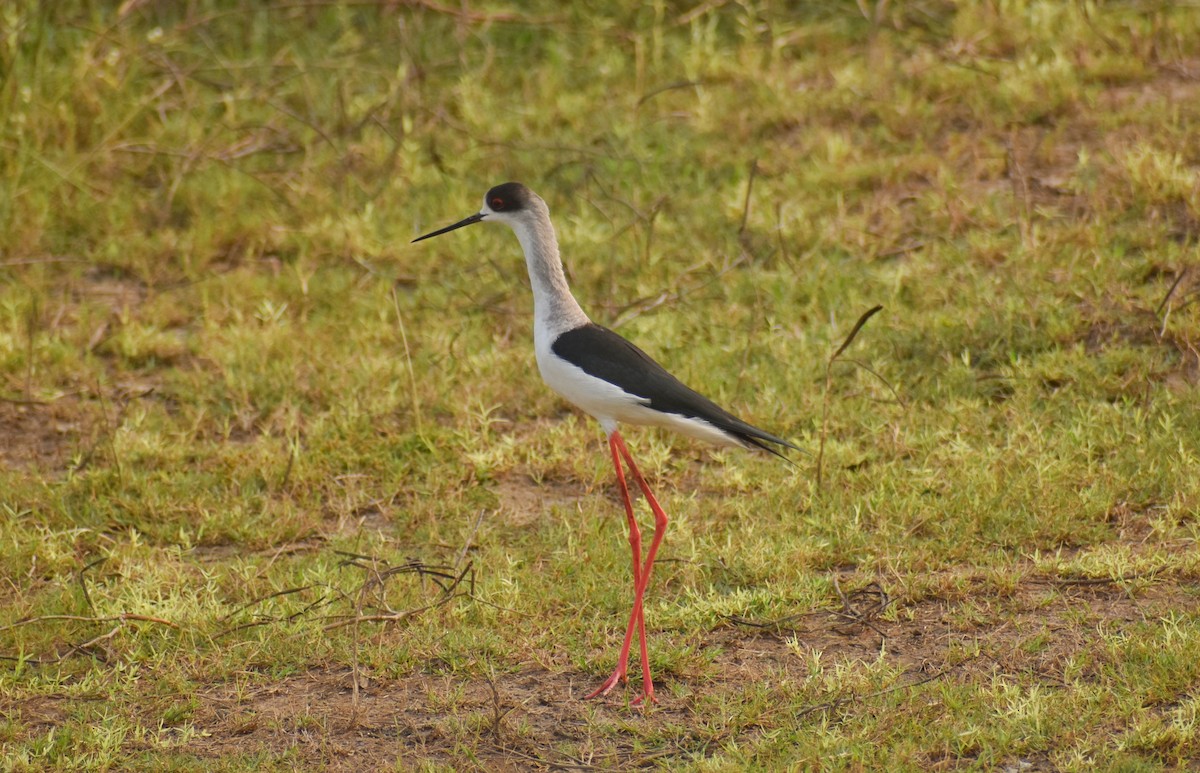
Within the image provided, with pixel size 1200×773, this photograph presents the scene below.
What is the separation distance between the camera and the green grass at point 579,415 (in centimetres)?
389

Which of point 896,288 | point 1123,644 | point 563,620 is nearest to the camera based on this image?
point 1123,644

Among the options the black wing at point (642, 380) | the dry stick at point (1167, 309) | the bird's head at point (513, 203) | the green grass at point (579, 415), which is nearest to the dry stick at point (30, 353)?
the green grass at point (579, 415)

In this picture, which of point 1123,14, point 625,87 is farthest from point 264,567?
point 1123,14

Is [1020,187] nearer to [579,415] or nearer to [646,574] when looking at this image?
[579,415]

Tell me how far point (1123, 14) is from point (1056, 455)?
3829 millimetres

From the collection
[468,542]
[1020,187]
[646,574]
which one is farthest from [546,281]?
[1020,187]

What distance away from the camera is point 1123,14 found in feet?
25.6

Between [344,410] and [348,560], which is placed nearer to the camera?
[348,560]

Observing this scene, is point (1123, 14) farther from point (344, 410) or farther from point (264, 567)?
point (264, 567)

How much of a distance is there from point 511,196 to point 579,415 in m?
1.22

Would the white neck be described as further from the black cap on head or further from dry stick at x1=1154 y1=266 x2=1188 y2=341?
dry stick at x1=1154 y1=266 x2=1188 y2=341

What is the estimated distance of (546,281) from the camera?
14.6 ft

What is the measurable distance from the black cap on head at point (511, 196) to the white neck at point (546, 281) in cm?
4

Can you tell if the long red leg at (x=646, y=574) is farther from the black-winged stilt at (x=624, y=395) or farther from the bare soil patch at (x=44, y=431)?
the bare soil patch at (x=44, y=431)
